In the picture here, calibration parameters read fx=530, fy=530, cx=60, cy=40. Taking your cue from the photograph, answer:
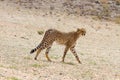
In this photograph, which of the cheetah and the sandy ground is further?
the cheetah

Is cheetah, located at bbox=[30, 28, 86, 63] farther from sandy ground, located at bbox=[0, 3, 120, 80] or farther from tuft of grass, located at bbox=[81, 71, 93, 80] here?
tuft of grass, located at bbox=[81, 71, 93, 80]

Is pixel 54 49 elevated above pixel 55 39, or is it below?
below

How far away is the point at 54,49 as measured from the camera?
2567cm

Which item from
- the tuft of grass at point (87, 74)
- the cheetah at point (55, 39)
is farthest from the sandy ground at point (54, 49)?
the cheetah at point (55, 39)

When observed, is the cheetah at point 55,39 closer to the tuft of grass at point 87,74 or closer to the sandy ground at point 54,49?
the sandy ground at point 54,49

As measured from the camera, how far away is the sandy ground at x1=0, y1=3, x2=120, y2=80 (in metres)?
16.7

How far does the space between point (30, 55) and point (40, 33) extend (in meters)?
11.0

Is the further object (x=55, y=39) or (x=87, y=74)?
(x=55, y=39)

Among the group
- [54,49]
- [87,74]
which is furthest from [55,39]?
[54,49]

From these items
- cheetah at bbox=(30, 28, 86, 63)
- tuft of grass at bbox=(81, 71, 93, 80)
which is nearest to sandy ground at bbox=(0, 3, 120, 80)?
tuft of grass at bbox=(81, 71, 93, 80)

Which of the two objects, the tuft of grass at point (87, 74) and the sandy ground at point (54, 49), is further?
the tuft of grass at point (87, 74)

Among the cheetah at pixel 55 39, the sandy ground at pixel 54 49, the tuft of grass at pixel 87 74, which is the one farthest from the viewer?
A: the cheetah at pixel 55 39

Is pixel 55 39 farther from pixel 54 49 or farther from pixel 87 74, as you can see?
pixel 54 49

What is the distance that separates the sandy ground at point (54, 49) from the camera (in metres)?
16.7
